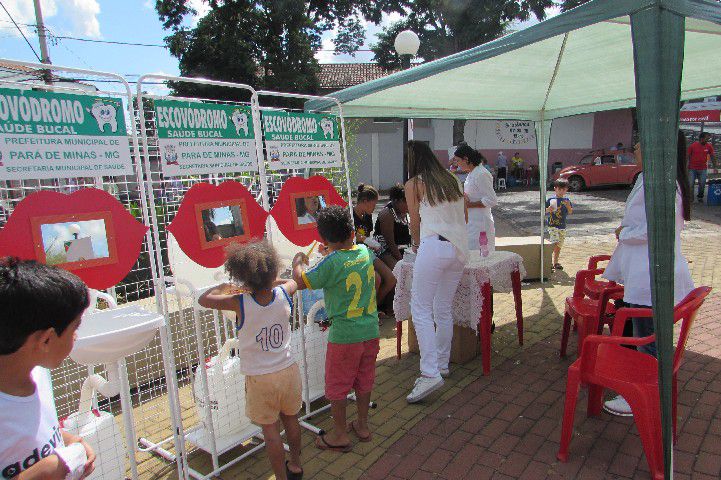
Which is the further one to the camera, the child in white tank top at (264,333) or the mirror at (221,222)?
the mirror at (221,222)

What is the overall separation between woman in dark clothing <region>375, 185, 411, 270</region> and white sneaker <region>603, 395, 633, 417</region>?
2624 mm

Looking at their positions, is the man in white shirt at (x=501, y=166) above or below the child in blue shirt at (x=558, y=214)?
above

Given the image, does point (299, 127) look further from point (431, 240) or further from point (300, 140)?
point (431, 240)

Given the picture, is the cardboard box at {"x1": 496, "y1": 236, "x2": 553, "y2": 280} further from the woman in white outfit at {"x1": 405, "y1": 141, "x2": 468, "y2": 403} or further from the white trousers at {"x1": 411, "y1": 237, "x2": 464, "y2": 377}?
the woman in white outfit at {"x1": 405, "y1": 141, "x2": 468, "y2": 403}

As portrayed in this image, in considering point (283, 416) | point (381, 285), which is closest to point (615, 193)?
point (381, 285)

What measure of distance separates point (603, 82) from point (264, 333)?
14.6 feet

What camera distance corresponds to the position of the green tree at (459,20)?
2261 centimetres

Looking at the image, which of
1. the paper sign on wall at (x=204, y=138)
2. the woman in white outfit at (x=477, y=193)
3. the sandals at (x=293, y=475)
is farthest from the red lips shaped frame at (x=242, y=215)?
the woman in white outfit at (x=477, y=193)

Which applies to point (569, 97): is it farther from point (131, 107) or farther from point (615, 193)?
point (615, 193)

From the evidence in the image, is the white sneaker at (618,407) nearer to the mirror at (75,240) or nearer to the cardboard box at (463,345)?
the cardboard box at (463,345)

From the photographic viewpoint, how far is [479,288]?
3.84m

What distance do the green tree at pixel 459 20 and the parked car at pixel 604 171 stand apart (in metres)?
5.64

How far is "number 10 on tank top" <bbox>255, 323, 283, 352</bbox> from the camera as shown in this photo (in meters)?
2.46

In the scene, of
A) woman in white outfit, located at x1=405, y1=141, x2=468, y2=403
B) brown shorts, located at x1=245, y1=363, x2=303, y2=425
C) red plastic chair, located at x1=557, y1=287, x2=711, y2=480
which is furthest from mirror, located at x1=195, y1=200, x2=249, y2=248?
red plastic chair, located at x1=557, y1=287, x2=711, y2=480
